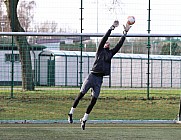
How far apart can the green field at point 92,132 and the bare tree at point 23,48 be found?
16.3ft

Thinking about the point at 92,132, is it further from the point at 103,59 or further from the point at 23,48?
the point at 23,48

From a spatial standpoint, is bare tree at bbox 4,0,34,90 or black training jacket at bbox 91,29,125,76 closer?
black training jacket at bbox 91,29,125,76

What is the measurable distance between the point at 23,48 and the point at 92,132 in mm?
7906

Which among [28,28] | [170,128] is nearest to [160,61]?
[28,28]

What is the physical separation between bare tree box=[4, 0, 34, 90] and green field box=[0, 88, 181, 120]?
16.0 inches

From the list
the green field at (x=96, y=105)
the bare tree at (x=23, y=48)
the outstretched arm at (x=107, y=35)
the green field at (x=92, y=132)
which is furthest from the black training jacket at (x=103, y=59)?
the bare tree at (x=23, y=48)

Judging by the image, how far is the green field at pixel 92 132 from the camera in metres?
12.7

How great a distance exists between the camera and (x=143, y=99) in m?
21.2

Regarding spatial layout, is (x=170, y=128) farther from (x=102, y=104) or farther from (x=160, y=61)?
(x=160, y=61)

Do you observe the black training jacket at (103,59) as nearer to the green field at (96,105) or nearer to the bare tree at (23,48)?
the green field at (96,105)

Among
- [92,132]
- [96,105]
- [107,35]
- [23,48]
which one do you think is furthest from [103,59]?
[23,48]

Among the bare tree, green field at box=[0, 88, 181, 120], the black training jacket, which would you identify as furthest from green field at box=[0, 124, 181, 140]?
the bare tree

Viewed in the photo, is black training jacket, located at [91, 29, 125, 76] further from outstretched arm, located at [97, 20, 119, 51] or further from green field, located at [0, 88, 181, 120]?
green field, located at [0, 88, 181, 120]

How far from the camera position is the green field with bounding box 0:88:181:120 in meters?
17.8
